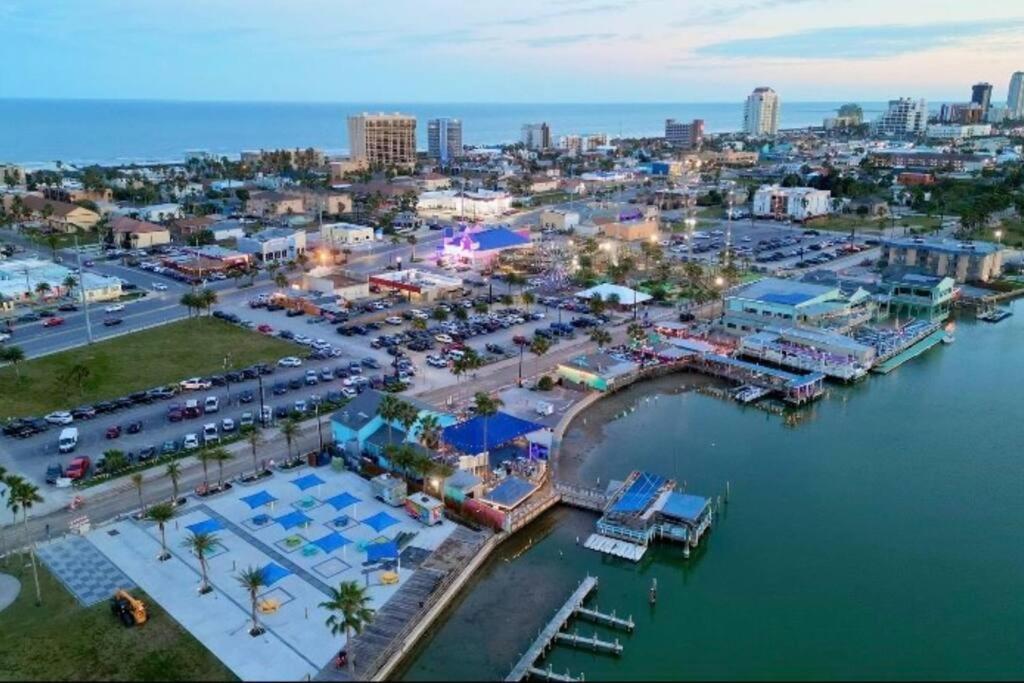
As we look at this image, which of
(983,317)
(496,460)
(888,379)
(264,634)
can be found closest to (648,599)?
(496,460)

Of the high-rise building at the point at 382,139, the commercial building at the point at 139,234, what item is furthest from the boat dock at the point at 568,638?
the high-rise building at the point at 382,139

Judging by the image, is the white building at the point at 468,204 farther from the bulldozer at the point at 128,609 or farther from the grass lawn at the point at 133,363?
the bulldozer at the point at 128,609

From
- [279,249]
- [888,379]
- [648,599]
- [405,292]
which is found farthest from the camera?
[279,249]

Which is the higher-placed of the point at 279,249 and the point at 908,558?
the point at 279,249

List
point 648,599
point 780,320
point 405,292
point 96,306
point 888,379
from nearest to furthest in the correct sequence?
1. point 648,599
2. point 888,379
3. point 780,320
4. point 96,306
5. point 405,292

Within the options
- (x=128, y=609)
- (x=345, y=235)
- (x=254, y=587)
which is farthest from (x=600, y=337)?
(x=345, y=235)

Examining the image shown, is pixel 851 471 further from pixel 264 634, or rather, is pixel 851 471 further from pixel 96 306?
pixel 96 306

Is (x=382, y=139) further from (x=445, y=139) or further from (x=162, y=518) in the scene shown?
(x=162, y=518)
